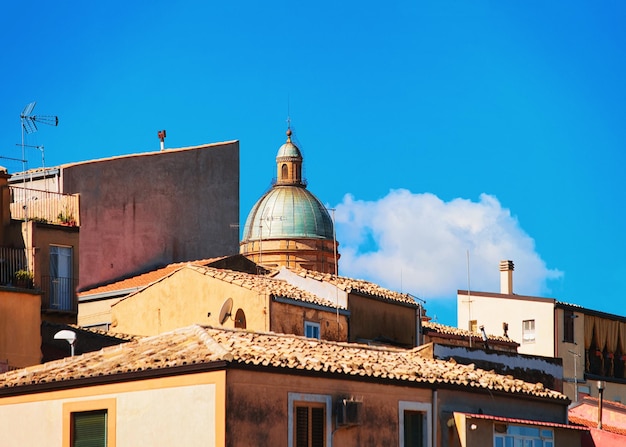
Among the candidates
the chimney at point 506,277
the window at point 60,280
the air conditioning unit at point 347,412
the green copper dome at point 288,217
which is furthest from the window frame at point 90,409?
the green copper dome at point 288,217

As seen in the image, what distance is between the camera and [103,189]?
46844 millimetres

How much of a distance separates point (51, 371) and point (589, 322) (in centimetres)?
3480

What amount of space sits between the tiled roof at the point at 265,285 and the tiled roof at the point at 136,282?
→ 382 centimetres

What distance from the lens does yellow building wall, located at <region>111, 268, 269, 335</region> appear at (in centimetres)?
3866

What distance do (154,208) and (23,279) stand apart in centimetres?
1347

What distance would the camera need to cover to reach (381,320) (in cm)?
4372

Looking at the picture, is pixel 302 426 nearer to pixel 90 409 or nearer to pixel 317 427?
pixel 317 427

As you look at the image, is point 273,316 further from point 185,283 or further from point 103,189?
point 103,189

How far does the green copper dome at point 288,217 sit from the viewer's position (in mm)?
80812

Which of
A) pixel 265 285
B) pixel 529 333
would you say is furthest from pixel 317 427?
pixel 529 333

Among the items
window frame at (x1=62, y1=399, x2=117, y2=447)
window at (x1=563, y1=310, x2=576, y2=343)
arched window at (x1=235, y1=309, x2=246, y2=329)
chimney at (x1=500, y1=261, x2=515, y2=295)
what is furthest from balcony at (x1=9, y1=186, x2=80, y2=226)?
chimney at (x1=500, y1=261, x2=515, y2=295)

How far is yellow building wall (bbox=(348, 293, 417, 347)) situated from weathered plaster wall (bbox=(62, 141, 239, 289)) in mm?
9062

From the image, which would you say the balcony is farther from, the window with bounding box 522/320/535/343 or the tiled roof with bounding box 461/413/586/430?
the window with bounding box 522/320/535/343

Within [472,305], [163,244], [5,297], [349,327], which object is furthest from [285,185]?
[5,297]
